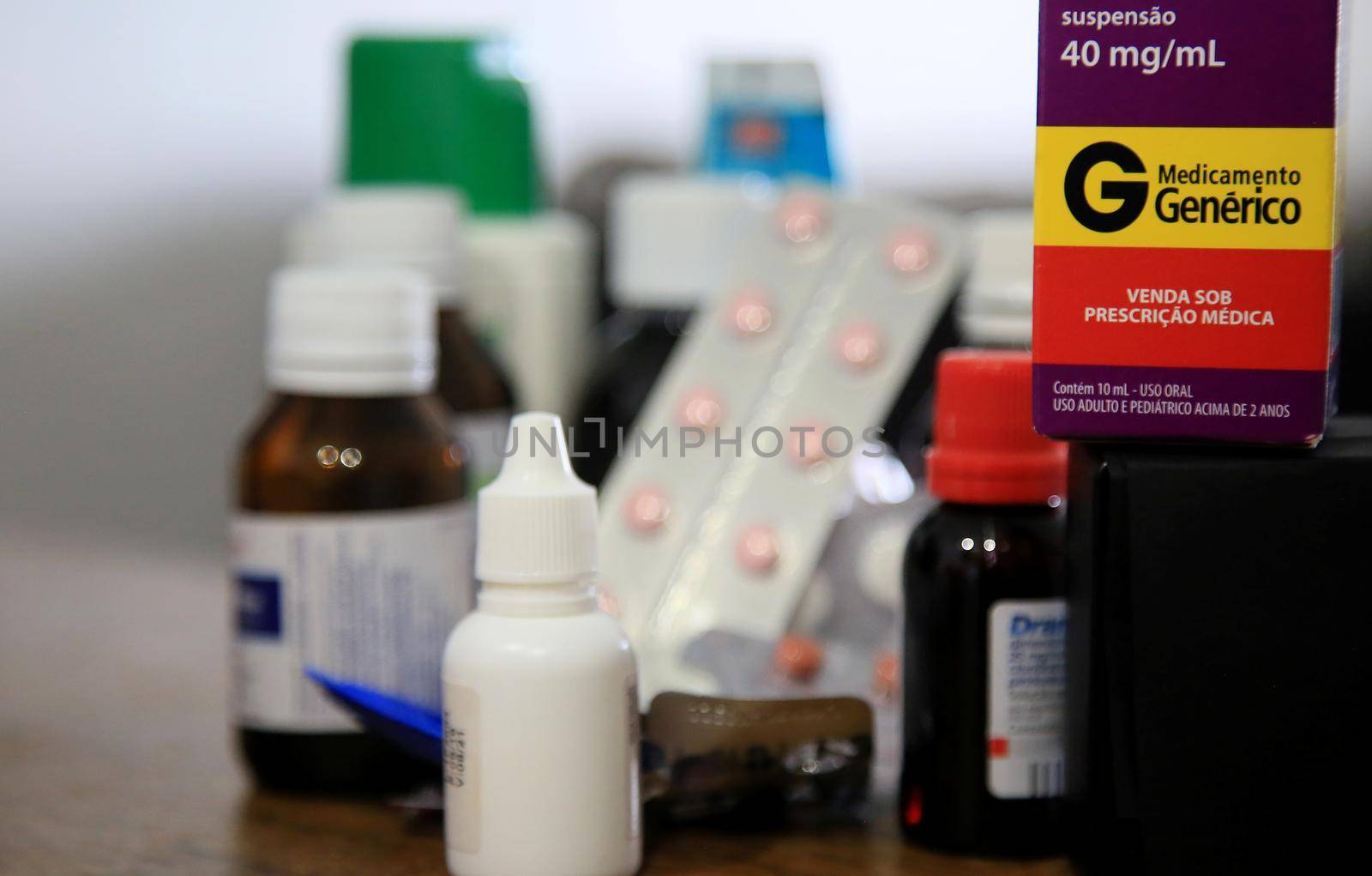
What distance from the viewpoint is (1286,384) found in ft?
1.22

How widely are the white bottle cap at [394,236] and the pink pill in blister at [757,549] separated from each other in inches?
6.5

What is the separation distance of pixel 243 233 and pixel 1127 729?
59cm

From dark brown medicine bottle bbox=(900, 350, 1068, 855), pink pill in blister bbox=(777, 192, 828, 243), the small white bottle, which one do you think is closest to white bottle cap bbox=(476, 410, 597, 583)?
the small white bottle

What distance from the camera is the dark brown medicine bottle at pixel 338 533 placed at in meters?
0.48

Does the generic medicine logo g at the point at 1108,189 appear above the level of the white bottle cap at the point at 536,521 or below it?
above

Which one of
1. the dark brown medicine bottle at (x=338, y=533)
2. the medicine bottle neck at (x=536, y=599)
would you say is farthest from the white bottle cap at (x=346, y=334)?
the medicine bottle neck at (x=536, y=599)

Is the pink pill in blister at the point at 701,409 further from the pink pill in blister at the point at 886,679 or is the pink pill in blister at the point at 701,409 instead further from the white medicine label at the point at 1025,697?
the white medicine label at the point at 1025,697

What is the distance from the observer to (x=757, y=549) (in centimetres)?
62

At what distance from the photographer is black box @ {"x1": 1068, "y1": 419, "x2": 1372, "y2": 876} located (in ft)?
1.24

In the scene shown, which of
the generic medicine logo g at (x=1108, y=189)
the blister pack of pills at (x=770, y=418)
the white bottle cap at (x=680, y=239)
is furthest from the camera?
the white bottle cap at (x=680, y=239)

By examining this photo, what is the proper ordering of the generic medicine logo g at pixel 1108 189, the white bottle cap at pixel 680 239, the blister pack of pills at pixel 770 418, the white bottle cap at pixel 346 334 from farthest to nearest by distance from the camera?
1. the white bottle cap at pixel 680 239
2. the blister pack of pills at pixel 770 418
3. the white bottle cap at pixel 346 334
4. the generic medicine logo g at pixel 1108 189

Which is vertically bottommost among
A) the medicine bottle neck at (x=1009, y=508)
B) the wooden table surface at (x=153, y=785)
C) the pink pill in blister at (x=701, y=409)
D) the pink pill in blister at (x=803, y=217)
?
the wooden table surface at (x=153, y=785)

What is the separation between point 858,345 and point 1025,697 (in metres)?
0.25

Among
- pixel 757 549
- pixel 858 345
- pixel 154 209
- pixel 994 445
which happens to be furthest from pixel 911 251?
pixel 154 209
